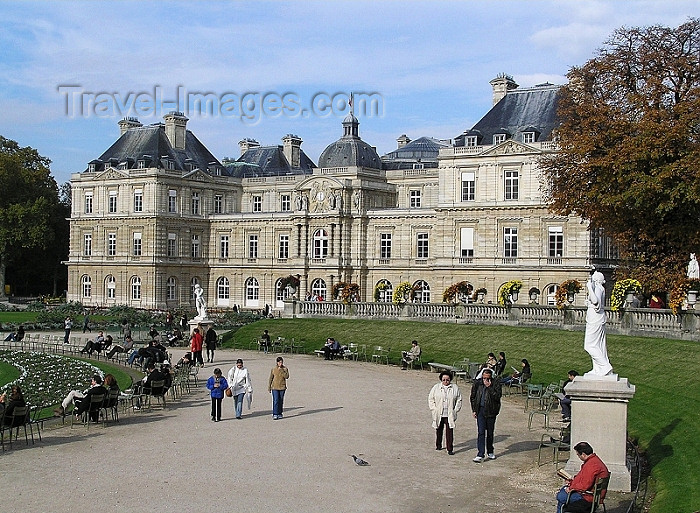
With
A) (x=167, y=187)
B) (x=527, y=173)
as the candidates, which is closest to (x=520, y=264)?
(x=527, y=173)

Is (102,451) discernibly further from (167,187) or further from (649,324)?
(167,187)

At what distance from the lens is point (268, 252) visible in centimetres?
7275

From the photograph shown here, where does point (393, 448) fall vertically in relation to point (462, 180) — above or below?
below

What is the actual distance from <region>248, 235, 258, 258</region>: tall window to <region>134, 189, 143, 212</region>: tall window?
343 inches

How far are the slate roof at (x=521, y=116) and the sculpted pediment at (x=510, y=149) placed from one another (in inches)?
31.6

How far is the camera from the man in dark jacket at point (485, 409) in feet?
60.5

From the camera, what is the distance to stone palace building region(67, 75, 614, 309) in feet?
179

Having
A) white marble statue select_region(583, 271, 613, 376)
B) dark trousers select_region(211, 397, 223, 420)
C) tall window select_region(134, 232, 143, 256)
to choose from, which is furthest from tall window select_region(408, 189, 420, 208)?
white marble statue select_region(583, 271, 613, 376)

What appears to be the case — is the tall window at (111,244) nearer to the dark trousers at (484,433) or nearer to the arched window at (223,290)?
the arched window at (223,290)

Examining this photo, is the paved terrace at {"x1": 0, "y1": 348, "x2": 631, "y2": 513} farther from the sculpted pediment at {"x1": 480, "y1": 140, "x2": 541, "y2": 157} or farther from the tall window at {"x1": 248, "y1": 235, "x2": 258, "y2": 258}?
the tall window at {"x1": 248, "y1": 235, "x2": 258, "y2": 258}

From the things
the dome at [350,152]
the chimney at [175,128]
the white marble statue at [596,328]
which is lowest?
the white marble statue at [596,328]

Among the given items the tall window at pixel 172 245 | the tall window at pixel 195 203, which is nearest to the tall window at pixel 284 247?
the tall window at pixel 195 203

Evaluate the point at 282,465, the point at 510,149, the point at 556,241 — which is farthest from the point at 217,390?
the point at 510,149

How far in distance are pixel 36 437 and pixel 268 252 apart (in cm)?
5225
